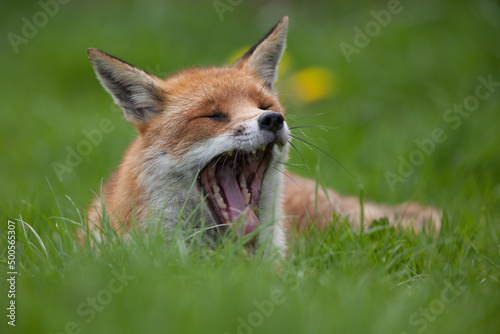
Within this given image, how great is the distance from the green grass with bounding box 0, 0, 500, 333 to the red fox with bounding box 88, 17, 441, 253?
0.46 meters

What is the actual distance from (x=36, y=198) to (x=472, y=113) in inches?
233

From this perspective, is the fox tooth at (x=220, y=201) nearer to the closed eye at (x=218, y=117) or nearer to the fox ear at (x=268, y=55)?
the closed eye at (x=218, y=117)

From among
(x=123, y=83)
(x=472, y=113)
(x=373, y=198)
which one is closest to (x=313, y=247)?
(x=123, y=83)

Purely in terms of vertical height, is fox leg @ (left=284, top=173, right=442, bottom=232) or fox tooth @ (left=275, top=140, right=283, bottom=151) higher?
fox tooth @ (left=275, top=140, right=283, bottom=151)

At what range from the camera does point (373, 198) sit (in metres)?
6.78

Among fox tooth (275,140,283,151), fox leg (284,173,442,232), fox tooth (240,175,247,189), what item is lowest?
fox leg (284,173,442,232)

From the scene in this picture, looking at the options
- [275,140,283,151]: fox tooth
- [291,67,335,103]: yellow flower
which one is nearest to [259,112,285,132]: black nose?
[275,140,283,151]: fox tooth

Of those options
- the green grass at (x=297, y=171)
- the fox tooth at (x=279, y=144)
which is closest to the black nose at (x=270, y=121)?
the fox tooth at (x=279, y=144)

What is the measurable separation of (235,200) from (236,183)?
0.16m

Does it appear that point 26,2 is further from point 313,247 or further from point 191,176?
point 313,247

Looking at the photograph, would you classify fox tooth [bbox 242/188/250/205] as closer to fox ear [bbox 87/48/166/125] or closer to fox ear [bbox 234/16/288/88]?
fox ear [bbox 87/48/166/125]

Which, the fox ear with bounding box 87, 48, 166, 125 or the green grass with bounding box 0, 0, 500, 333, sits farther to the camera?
the fox ear with bounding box 87, 48, 166, 125

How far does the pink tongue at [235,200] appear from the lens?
4.42 m

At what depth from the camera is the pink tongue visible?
442cm
